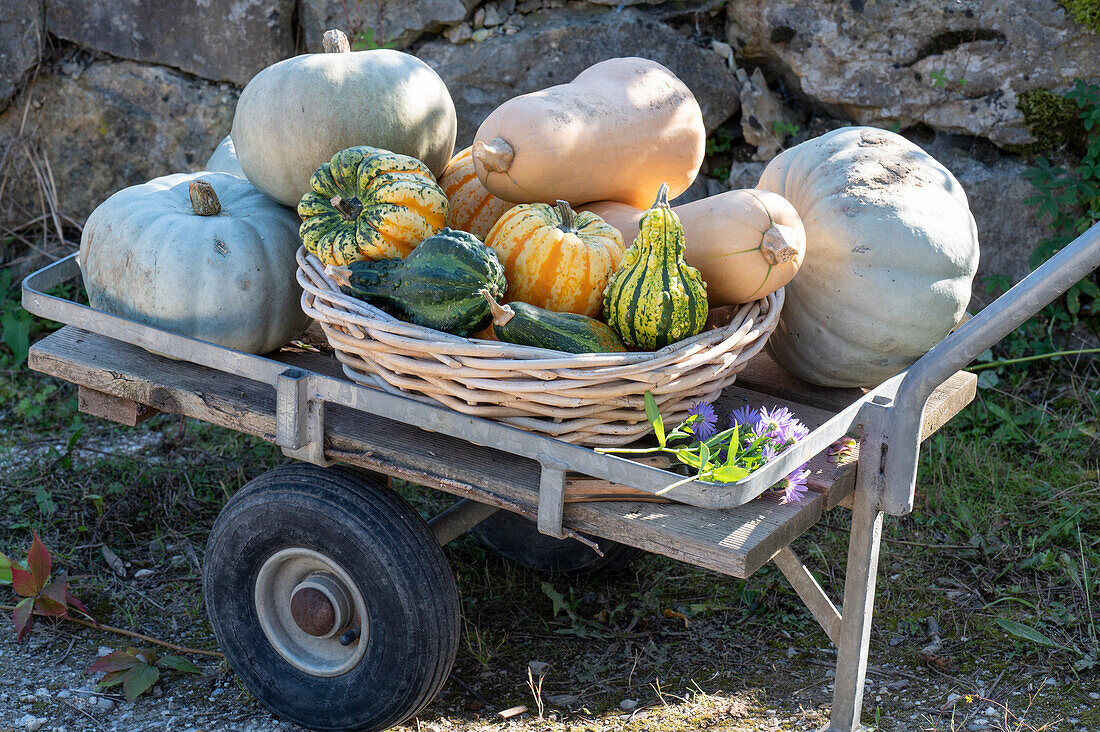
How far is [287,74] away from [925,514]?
251 cm

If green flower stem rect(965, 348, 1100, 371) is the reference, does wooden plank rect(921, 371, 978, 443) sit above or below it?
above

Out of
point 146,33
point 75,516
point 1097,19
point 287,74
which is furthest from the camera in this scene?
point 146,33

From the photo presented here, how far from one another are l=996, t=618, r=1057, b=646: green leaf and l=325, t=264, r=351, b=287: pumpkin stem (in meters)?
2.11

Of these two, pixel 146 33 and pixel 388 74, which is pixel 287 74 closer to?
pixel 388 74

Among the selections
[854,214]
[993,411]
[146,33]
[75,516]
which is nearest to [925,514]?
[993,411]

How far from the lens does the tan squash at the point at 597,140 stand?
2221 millimetres

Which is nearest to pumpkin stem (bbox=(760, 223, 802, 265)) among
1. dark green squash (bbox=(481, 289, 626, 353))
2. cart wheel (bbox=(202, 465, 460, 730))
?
dark green squash (bbox=(481, 289, 626, 353))

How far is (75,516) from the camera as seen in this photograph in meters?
3.45

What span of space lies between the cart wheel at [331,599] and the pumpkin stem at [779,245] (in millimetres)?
939

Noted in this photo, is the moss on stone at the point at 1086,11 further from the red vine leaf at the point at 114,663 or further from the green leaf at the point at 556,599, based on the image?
the red vine leaf at the point at 114,663

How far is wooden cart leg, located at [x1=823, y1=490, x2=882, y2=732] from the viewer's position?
1981 millimetres

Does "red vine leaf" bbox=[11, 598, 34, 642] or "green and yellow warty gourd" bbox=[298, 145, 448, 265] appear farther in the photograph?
"red vine leaf" bbox=[11, 598, 34, 642]

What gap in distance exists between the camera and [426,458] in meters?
2.03

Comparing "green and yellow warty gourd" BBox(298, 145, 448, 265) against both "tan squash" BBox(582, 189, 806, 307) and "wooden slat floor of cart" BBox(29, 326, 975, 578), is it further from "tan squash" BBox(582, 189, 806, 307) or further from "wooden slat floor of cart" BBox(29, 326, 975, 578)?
"tan squash" BBox(582, 189, 806, 307)
